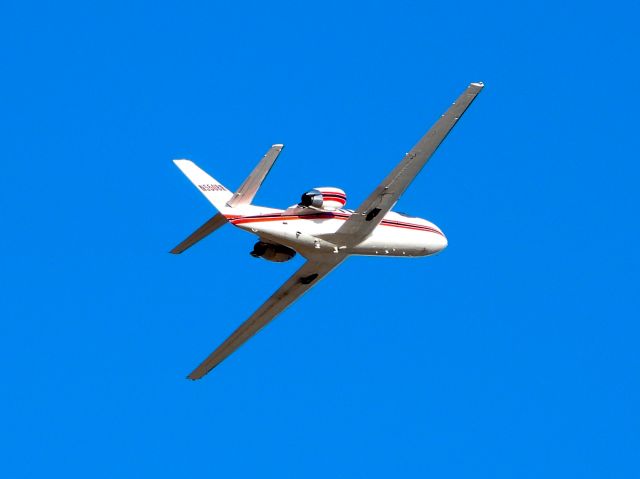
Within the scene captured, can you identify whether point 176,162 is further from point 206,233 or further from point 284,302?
point 284,302

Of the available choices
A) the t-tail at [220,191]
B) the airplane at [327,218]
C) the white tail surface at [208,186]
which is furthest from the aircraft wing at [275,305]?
the white tail surface at [208,186]

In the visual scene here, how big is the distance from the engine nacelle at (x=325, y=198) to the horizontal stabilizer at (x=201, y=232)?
12.0 ft

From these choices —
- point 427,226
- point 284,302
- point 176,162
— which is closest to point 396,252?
point 427,226

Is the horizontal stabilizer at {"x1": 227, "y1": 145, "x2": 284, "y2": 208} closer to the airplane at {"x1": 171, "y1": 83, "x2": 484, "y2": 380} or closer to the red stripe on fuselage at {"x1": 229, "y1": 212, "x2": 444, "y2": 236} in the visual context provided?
the airplane at {"x1": 171, "y1": 83, "x2": 484, "y2": 380}

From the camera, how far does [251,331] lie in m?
60.1

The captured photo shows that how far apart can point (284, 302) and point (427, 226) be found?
750 cm

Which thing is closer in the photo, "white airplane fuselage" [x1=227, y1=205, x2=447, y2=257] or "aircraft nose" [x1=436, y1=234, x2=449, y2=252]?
"white airplane fuselage" [x1=227, y1=205, x2=447, y2=257]

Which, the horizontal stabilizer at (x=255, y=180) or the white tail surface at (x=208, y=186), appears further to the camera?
the white tail surface at (x=208, y=186)

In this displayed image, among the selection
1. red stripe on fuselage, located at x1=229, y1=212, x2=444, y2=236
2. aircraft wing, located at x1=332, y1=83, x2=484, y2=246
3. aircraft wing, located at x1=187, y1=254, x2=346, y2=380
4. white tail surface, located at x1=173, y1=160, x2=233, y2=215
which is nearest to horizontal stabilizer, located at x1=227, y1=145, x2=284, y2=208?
white tail surface, located at x1=173, y1=160, x2=233, y2=215

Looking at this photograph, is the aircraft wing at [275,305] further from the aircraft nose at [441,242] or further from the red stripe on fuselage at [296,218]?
the aircraft nose at [441,242]

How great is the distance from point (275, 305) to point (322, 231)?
7506 mm

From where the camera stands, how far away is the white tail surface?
52.6m

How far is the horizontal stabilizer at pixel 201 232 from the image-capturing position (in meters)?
53.6

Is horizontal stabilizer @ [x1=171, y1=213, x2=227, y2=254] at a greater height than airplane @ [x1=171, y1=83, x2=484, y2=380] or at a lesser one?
lesser
